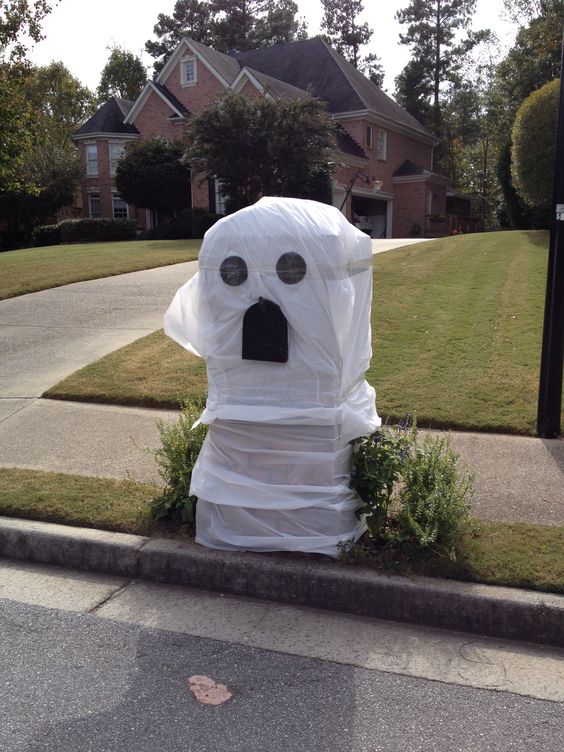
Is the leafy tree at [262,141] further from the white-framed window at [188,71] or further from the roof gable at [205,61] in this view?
the white-framed window at [188,71]

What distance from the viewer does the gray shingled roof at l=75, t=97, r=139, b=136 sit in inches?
1432

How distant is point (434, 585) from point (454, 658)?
0.39 m

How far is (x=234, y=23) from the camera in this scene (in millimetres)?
53531

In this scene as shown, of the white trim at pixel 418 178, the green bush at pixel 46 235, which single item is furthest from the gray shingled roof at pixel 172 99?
the white trim at pixel 418 178

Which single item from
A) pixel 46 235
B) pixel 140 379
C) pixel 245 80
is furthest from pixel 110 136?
pixel 140 379

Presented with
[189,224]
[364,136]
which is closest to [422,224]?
[364,136]

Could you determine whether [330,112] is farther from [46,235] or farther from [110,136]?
[46,235]

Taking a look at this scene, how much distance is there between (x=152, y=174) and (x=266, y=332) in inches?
1115

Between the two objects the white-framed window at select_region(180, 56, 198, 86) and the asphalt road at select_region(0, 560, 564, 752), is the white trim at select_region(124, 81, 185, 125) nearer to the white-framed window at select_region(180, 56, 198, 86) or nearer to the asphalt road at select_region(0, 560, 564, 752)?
the white-framed window at select_region(180, 56, 198, 86)

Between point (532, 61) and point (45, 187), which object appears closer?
point (532, 61)

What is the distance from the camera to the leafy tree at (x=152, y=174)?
1190 inches

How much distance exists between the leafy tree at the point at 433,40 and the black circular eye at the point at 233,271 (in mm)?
50438

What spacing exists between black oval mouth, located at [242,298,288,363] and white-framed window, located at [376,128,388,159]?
32779mm

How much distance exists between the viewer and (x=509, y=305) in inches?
397
